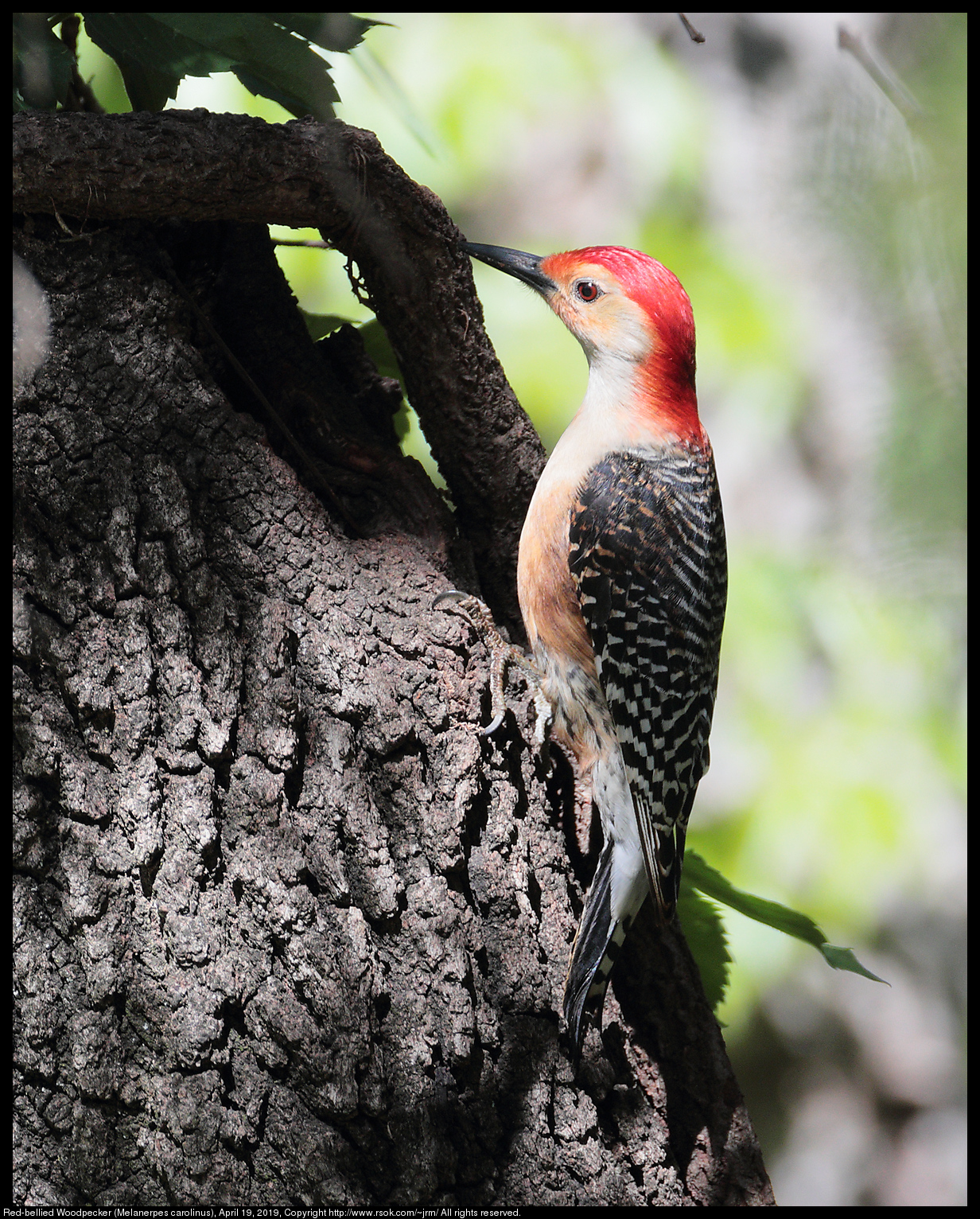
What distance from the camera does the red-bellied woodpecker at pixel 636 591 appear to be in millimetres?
2242

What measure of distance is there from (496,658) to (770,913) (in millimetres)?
881

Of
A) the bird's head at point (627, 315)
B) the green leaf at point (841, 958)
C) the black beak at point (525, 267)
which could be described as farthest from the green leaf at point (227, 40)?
the green leaf at point (841, 958)

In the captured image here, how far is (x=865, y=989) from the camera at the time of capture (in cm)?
497

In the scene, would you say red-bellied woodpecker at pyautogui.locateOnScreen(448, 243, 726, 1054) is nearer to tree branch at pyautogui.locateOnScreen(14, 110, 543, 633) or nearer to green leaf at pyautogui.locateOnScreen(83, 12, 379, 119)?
tree branch at pyautogui.locateOnScreen(14, 110, 543, 633)

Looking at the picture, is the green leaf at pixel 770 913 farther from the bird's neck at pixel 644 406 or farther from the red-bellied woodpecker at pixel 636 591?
the bird's neck at pixel 644 406

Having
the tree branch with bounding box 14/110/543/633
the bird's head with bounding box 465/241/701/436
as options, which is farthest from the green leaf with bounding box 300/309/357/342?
the bird's head with bounding box 465/241/701/436

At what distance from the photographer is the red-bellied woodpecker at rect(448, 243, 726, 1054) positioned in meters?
2.24

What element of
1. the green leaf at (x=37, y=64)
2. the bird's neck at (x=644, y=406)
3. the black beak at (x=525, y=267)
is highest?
the black beak at (x=525, y=267)

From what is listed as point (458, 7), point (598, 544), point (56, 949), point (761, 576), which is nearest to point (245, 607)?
point (56, 949)

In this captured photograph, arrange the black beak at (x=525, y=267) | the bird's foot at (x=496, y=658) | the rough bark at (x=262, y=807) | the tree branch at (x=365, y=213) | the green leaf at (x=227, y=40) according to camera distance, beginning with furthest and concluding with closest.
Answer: the black beak at (x=525, y=267), the bird's foot at (x=496, y=658), the green leaf at (x=227, y=40), the tree branch at (x=365, y=213), the rough bark at (x=262, y=807)

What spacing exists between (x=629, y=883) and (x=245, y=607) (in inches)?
41.9

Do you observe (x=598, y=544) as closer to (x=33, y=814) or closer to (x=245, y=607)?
(x=245, y=607)

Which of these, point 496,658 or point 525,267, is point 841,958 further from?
point 525,267

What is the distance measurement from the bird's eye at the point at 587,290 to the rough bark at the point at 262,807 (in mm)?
540
